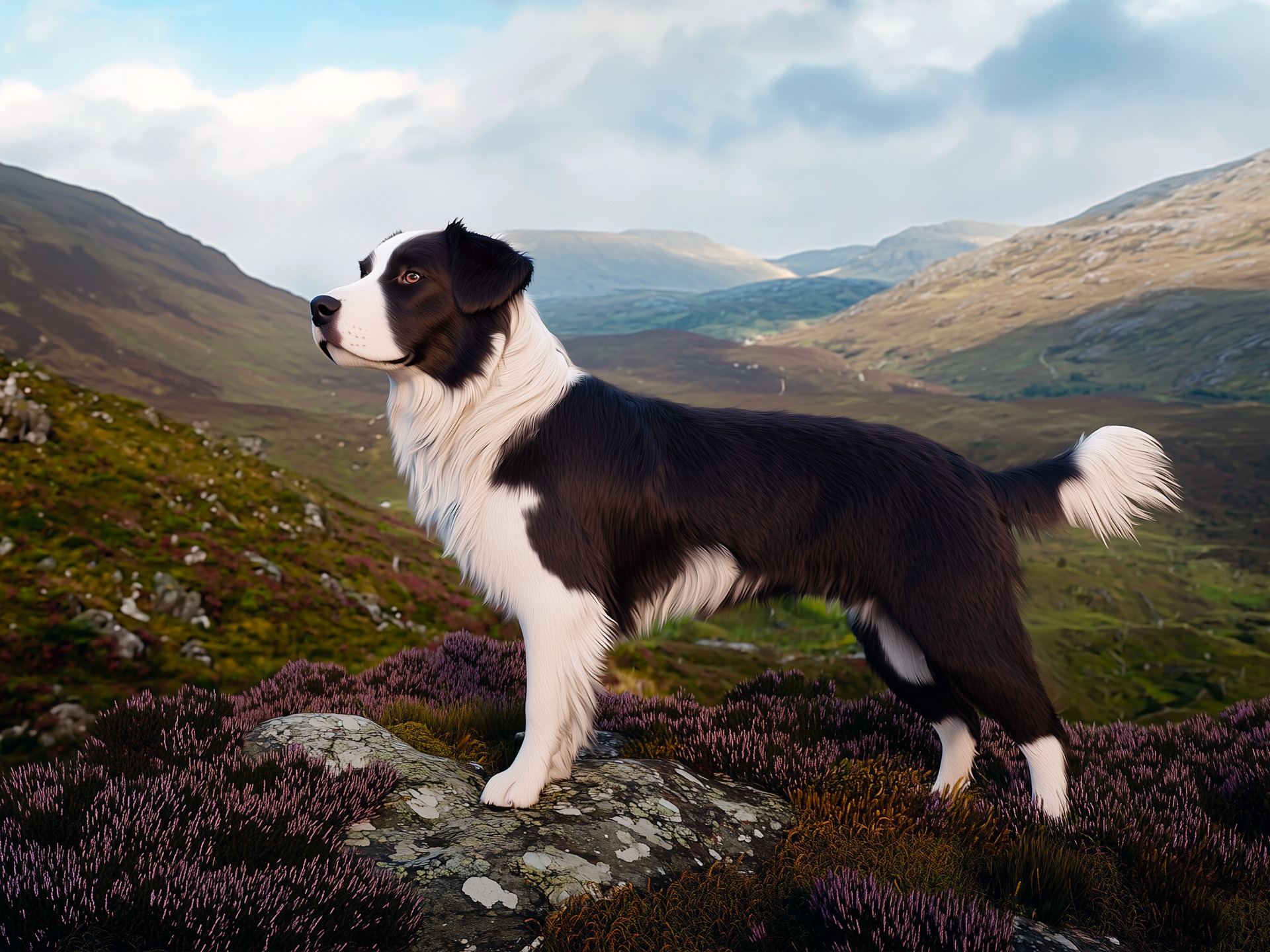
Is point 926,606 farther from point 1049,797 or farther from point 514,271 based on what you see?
point 514,271

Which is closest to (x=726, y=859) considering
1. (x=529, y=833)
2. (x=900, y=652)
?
(x=529, y=833)

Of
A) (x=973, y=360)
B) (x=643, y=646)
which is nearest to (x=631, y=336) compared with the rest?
(x=973, y=360)

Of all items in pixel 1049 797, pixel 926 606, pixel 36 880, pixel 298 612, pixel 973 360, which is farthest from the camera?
pixel 973 360

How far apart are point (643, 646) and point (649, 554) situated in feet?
24.5

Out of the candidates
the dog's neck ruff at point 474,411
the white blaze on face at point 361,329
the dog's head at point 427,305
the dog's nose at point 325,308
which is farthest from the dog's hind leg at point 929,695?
the dog's nose at point 325,308

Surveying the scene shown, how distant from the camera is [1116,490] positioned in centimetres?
434

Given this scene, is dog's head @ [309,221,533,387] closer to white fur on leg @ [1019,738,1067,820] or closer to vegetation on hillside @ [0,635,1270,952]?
vegetation on hillside @ [0,635,1270,952]

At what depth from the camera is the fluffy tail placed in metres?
4.29

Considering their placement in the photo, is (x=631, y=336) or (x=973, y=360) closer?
(x=973, y=360)

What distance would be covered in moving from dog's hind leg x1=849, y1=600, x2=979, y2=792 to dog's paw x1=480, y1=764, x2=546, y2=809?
222 centimetres

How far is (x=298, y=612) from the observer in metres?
8.66

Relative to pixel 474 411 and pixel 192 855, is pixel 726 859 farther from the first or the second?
pixel 474 411

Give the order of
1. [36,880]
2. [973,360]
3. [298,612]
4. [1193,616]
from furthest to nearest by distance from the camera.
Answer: [973,360]
[1193,616]
[298,612]
[36,880]

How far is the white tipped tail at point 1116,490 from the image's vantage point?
4.31 m
